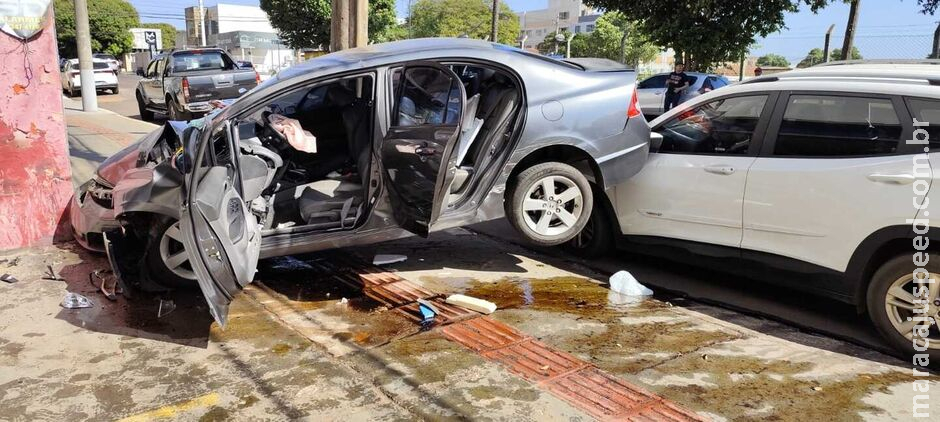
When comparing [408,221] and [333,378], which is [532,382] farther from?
[408,221]

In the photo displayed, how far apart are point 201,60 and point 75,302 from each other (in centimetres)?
1148

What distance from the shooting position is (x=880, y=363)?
154 inches

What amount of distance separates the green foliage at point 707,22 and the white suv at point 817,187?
12481 mm

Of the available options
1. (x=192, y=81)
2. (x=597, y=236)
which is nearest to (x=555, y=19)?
(x=192, y=81)

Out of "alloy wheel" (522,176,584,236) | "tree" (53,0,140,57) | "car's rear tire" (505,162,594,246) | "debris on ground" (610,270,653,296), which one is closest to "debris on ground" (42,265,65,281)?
"car's rear tire" (505,162,594,246)

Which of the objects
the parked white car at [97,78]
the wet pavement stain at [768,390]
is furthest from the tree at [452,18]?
the wet pavement stain at [768,390]

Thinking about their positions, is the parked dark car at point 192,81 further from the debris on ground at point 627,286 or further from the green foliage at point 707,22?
the debris on ground at point 627,286

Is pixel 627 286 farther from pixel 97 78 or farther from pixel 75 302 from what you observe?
pixel 97 78

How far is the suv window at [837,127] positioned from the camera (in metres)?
4.07

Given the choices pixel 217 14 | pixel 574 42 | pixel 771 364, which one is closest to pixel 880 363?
pixel 771 364

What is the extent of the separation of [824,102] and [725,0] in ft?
44.1

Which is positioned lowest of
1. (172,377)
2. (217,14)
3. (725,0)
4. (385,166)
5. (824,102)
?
(172,377)

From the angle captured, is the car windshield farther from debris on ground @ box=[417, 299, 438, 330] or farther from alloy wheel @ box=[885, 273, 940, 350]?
alloy wheel @ box=[885, 273, 940, 350]

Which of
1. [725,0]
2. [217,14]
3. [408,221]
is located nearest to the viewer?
[408,221]
